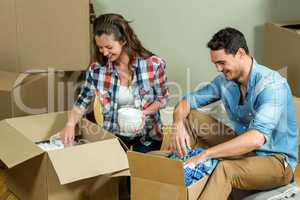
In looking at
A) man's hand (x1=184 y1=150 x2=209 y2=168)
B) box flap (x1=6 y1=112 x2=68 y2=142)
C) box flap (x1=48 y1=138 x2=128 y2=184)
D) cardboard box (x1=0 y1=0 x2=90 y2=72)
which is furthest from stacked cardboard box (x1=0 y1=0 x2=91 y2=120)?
man's hand (x1=184 y1=150 x2=209 y2=168)

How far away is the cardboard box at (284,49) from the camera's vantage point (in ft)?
8.70

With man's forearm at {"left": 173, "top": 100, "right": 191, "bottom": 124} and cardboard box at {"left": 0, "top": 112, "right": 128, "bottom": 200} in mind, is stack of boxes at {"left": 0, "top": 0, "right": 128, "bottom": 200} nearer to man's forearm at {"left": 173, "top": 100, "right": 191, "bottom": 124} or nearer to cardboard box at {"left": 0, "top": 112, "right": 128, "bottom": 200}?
cardboard box at {"left": 0, "top": 112, "right": 128, "bottom": 200}

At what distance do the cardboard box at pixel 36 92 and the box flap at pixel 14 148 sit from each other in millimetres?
391

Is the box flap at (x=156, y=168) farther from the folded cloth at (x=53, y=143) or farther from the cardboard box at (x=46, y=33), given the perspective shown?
the cardboard box at (x=46, y=33)

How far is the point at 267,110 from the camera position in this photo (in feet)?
6.25

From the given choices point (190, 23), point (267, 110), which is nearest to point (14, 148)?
point (267, 110)

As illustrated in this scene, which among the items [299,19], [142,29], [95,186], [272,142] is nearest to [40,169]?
[95,186]

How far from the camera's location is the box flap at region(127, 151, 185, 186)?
1.77 m

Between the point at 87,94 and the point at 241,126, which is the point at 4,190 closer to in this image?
the point at 87,94

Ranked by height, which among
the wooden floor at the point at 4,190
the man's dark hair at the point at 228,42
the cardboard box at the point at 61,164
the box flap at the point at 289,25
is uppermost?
the box flap at the point at 289,25

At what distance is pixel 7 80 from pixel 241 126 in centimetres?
129

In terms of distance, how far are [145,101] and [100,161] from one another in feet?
1.39

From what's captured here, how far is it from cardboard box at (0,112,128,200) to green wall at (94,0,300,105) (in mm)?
840

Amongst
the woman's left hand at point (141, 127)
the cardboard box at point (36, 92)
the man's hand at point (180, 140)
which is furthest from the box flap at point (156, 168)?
the cardboard box at point (36, 92)
